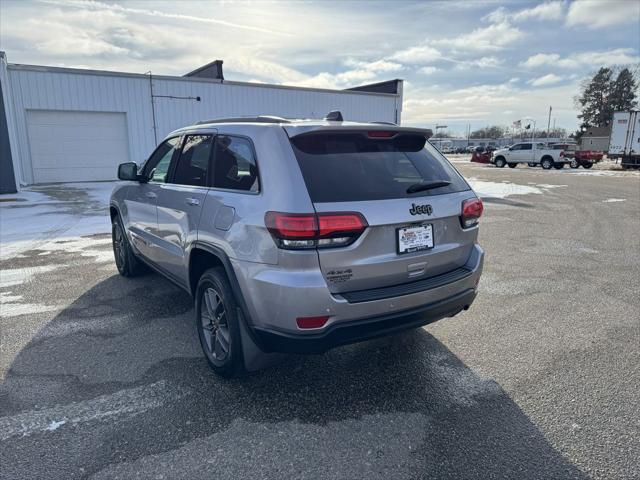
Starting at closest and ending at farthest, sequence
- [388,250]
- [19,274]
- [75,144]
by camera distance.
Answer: [388,250] → [19,274] → [75,144]

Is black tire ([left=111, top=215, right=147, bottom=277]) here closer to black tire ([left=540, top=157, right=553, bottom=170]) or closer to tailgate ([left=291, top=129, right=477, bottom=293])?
tailgate ([left=291, top=129, right=477, bottom=293])

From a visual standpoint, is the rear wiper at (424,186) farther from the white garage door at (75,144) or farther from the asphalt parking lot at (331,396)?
the white garage door at (75,144)

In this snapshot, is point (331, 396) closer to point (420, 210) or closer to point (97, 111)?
point (420, 210)

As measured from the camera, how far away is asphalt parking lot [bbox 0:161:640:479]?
96.3 inches

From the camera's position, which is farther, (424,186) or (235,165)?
(235,165)

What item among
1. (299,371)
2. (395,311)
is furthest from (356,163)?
(299,371)

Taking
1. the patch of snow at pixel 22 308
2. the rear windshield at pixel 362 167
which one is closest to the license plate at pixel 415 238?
the rear windshield at pixel 362 167

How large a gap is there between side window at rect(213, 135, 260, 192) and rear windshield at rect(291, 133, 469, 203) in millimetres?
342

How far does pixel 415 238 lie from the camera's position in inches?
115

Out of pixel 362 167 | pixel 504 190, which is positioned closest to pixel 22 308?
pixel 362 167

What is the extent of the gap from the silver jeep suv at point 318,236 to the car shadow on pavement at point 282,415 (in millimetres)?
364

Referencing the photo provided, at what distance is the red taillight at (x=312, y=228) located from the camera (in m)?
2.55

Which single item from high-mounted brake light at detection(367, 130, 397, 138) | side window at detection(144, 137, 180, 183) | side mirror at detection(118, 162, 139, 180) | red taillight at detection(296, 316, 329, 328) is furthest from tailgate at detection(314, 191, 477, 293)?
side mirror at detection(118, 162, 139, 180)

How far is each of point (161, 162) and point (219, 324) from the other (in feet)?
6.56
